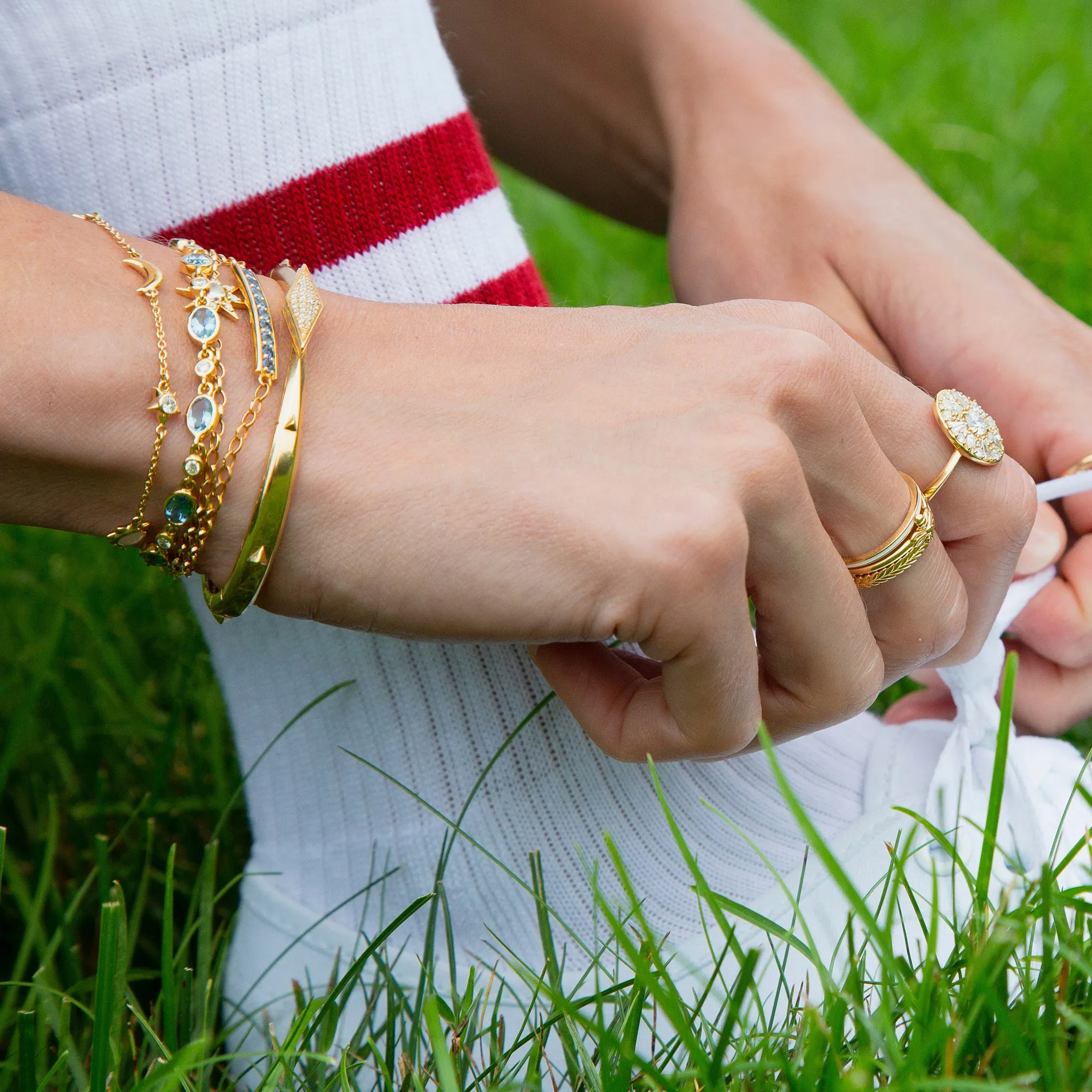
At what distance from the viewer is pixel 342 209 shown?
35.2 inches

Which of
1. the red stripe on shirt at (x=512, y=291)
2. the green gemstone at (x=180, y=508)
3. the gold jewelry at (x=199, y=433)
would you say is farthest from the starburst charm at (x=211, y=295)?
the red stripe on shirt at (x=512, y=291)

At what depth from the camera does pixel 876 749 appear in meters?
1.10

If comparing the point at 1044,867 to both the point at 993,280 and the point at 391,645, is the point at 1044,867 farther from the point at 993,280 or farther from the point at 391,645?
the point at 993,280

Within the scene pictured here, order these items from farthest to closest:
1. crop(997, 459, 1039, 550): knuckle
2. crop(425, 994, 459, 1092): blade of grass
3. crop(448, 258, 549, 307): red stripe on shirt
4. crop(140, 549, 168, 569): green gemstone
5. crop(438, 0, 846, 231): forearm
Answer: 1. crop(438, 0, 846, 231): forearm
2. crop(448, 258, 549, 307): red stripe on shirt
3. crop(997, 459, 1039, 550): knuckle
4. crop(140, 549, 168, 569): green gemstone
5. crop(425, 994, 459, 1092): blade of grass

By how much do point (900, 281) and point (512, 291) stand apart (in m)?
0.39

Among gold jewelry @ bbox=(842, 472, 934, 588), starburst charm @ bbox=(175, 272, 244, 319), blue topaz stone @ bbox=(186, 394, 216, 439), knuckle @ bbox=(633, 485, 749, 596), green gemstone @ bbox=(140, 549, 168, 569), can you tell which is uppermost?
starburst charm @ bbox=(175, 272, 244, 319)

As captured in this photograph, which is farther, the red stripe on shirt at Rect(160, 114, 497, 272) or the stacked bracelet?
the red stripe on shirt at Rect(160, 114, 497, 272)

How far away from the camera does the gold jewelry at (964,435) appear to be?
789mm

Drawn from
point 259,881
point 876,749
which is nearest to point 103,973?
point 259,881

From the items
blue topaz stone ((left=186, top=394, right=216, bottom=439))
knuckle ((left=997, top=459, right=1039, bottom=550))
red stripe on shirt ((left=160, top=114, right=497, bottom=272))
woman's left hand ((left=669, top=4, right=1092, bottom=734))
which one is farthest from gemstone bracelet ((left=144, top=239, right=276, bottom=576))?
woman's left hand ((left=669, top=4, right=1092, bottom=734))

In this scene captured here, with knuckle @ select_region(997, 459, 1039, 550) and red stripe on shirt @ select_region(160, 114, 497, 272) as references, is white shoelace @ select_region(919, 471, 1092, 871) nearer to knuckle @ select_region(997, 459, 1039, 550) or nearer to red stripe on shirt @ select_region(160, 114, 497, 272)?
knuckle @ select_region(997, 459, 1039, 550)

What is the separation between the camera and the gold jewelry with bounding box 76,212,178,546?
661 millimetres

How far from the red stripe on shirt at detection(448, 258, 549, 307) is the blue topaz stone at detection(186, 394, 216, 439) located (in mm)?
316

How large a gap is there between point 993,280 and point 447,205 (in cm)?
53
